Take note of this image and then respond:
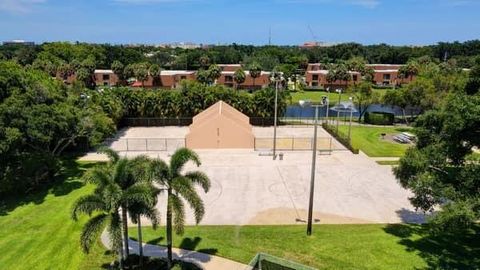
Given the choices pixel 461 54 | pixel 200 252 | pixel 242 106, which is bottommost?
pixel 200 252

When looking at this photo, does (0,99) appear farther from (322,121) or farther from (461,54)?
(461,54)

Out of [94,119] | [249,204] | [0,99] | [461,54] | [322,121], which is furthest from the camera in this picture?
[461,54]

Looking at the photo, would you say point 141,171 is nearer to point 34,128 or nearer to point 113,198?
point 113,198

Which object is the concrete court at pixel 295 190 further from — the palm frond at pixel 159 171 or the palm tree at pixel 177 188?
the palm frond at pixel 159 171

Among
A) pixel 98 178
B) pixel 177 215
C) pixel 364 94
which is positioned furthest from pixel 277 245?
pixel 364 94

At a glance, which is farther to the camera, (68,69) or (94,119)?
(68,69)

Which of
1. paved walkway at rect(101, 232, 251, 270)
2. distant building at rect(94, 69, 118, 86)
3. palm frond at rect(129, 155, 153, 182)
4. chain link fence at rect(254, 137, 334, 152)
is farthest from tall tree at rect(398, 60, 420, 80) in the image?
palm frond at rect(129, 155, 153, 182)

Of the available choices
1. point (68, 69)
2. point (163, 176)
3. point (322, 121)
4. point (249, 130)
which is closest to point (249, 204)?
point (163, 176)
